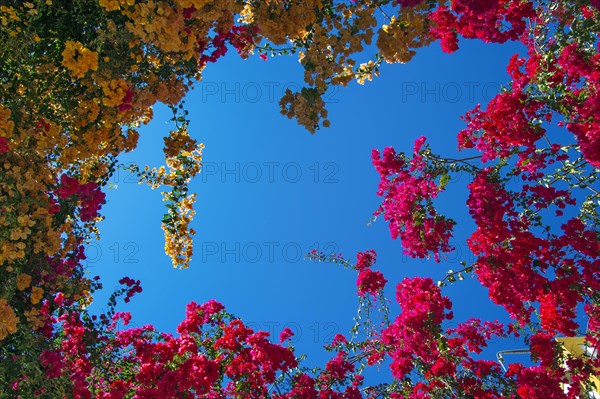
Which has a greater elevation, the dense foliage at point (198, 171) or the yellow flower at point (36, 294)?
the dense foliage at point (198, 171)

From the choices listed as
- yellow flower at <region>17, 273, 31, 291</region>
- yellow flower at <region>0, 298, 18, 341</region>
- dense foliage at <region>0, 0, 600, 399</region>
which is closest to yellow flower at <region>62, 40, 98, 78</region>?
dense foliage at <region>0, 0, 600, 399</region>

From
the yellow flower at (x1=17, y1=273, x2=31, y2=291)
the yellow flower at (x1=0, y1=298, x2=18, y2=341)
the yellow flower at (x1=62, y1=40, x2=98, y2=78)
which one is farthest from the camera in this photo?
the yellow flower at (x1=17, y1=273, x2=31, y2=291)

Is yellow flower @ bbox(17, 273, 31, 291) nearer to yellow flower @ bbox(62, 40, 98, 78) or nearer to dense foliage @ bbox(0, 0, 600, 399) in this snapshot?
dense foliage @ bbox(0, 0, 600, 399)

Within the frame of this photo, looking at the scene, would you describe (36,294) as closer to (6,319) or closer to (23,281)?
(23,281)

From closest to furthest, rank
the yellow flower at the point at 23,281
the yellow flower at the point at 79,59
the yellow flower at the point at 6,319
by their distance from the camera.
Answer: the yellow flower at the point at 6,319
the yellow flower at the point at 79,59
the yellow flower at the point at 23,281

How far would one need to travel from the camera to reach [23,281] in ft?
11.0

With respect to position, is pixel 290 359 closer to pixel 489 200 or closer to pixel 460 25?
pixel 489 200

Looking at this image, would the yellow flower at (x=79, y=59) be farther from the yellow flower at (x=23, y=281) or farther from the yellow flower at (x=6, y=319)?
the yellow flower at (x=6, y=319)

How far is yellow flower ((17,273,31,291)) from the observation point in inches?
131

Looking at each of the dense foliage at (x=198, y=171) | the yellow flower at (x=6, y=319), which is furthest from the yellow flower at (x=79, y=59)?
the yellow flower at (x=6, y=319)

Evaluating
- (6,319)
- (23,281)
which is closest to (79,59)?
(23,281)

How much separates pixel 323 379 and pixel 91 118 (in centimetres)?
550

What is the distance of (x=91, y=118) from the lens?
353 cm

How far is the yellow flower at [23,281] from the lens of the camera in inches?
131
